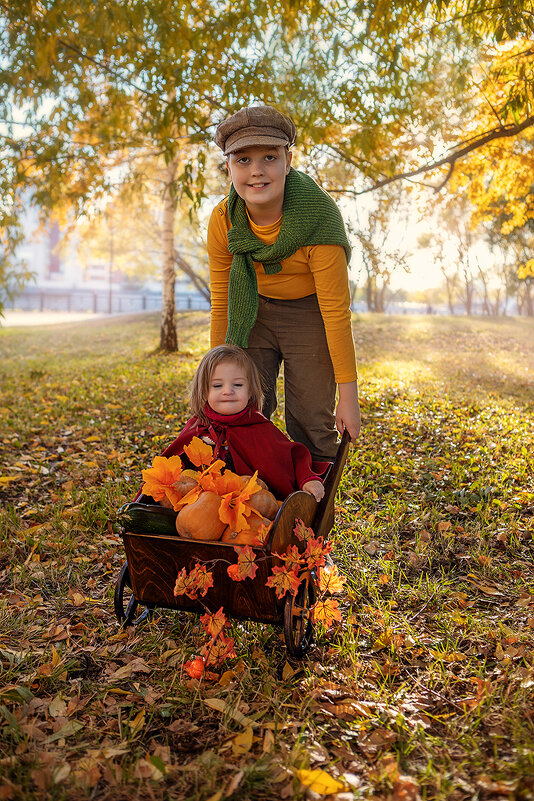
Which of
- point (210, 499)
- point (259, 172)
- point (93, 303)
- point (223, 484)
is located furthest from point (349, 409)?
point (93, 303)

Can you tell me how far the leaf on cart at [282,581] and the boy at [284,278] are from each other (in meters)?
0.96

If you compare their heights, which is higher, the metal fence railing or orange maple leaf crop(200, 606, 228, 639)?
the metal fence railing

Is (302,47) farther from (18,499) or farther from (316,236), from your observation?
(18,499)

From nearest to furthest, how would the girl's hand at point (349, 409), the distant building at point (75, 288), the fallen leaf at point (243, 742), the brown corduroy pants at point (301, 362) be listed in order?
the fallen leaf at point (243, 742) < the girl's hand at point (349, 409) < the brown corduroy pants at point (301, 362) < the distant building at point (75, 288)

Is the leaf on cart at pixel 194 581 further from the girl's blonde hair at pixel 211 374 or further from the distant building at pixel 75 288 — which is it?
the distant building at pixel 75 288

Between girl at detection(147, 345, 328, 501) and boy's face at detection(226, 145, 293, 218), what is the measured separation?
0.74m

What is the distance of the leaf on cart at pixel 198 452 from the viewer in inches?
110

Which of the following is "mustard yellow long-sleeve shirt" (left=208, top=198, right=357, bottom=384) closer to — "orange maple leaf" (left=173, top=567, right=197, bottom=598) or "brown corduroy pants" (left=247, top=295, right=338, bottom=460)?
"brown corduroy pants" (left=247, top=295, right=338, bottom=460)

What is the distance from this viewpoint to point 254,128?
2.78 meters

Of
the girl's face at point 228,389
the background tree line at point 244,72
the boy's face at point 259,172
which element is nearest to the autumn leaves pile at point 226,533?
the girl's face at point 228,389

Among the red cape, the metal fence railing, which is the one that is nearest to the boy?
the red cape

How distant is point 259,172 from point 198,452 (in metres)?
1.31

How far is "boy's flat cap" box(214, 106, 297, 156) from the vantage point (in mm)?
2766

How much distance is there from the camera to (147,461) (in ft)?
17.5
